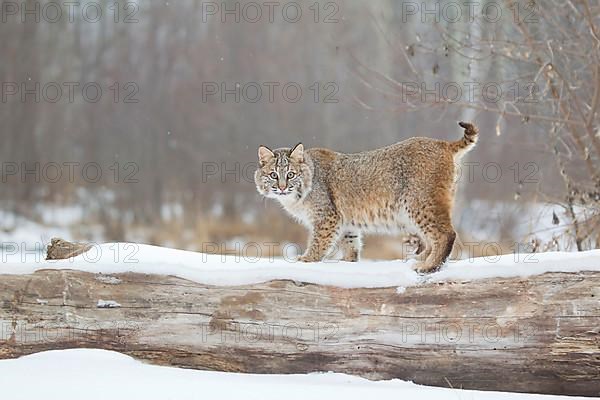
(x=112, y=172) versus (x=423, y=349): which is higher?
(x=112, y=172)

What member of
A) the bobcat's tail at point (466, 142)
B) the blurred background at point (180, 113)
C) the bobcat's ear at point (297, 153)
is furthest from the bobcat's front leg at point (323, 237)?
the blurred background at point (180, 113)

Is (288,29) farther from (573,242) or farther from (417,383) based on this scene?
(417,383)

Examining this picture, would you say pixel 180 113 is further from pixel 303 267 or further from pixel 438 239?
pixel 303 267

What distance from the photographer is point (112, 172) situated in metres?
16.5

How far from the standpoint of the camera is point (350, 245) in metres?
6.21

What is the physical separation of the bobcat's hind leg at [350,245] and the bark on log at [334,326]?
1.43m

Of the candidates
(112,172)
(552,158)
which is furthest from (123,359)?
(112,172)

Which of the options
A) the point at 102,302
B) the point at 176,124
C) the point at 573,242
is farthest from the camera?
the point at 176,124

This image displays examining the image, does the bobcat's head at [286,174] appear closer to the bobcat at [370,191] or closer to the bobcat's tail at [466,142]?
the bobcat at [370,191]

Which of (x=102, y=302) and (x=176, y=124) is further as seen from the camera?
(x=176, y=124)

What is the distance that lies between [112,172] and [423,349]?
42.4 feet

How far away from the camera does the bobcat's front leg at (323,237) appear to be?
19.4 ft

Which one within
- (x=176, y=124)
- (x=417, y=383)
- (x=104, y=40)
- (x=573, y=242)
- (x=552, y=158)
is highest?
(x=104, y=40)

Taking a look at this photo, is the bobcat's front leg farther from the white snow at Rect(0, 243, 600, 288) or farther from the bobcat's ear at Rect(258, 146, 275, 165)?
the white snow at Rect(0, 243, 600, 288)
